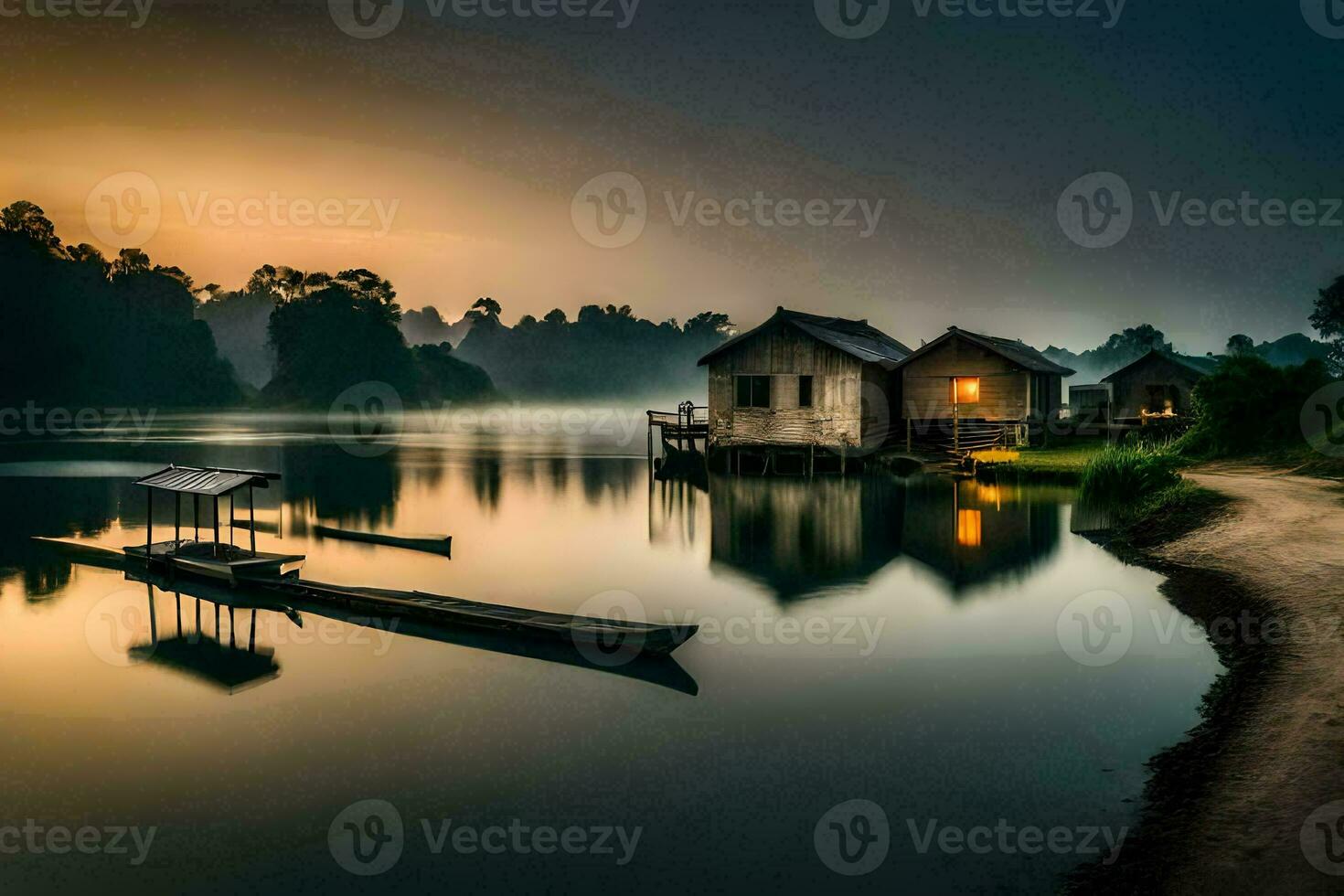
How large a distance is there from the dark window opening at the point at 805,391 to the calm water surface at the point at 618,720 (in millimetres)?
17126

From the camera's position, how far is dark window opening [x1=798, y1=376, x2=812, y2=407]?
4228 centimetres

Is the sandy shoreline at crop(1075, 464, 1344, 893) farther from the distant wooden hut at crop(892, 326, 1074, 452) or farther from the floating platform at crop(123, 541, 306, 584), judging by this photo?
the distant wooden hut at crop(892, 326, 1074, 452)

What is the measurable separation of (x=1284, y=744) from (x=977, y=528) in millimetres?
18102

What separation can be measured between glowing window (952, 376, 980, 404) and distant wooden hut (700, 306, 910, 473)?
10.9 ft

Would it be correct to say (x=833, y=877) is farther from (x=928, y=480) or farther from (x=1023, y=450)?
(x=1023, y=450)

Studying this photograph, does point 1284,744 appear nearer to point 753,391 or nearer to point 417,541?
point 417,541

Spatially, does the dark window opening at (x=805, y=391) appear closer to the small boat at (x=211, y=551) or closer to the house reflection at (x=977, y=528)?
the house reflection at (x=977, y=528)

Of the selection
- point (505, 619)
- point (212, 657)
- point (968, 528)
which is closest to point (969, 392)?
point (968, 528)

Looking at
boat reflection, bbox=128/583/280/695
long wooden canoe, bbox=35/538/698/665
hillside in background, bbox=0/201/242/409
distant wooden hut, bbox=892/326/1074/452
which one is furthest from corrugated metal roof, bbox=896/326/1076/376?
hillside in background, bbox=0/201/242/409

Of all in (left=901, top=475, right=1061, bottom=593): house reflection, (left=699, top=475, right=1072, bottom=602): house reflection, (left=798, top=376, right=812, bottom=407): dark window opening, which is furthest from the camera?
(left=798, top=376, right=812, bottom=407): dark window opening

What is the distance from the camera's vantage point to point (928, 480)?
39375mm

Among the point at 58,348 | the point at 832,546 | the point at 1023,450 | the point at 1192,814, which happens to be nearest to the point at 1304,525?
the point at 832,546

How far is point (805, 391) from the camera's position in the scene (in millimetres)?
42406

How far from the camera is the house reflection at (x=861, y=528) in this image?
22.4 metres
